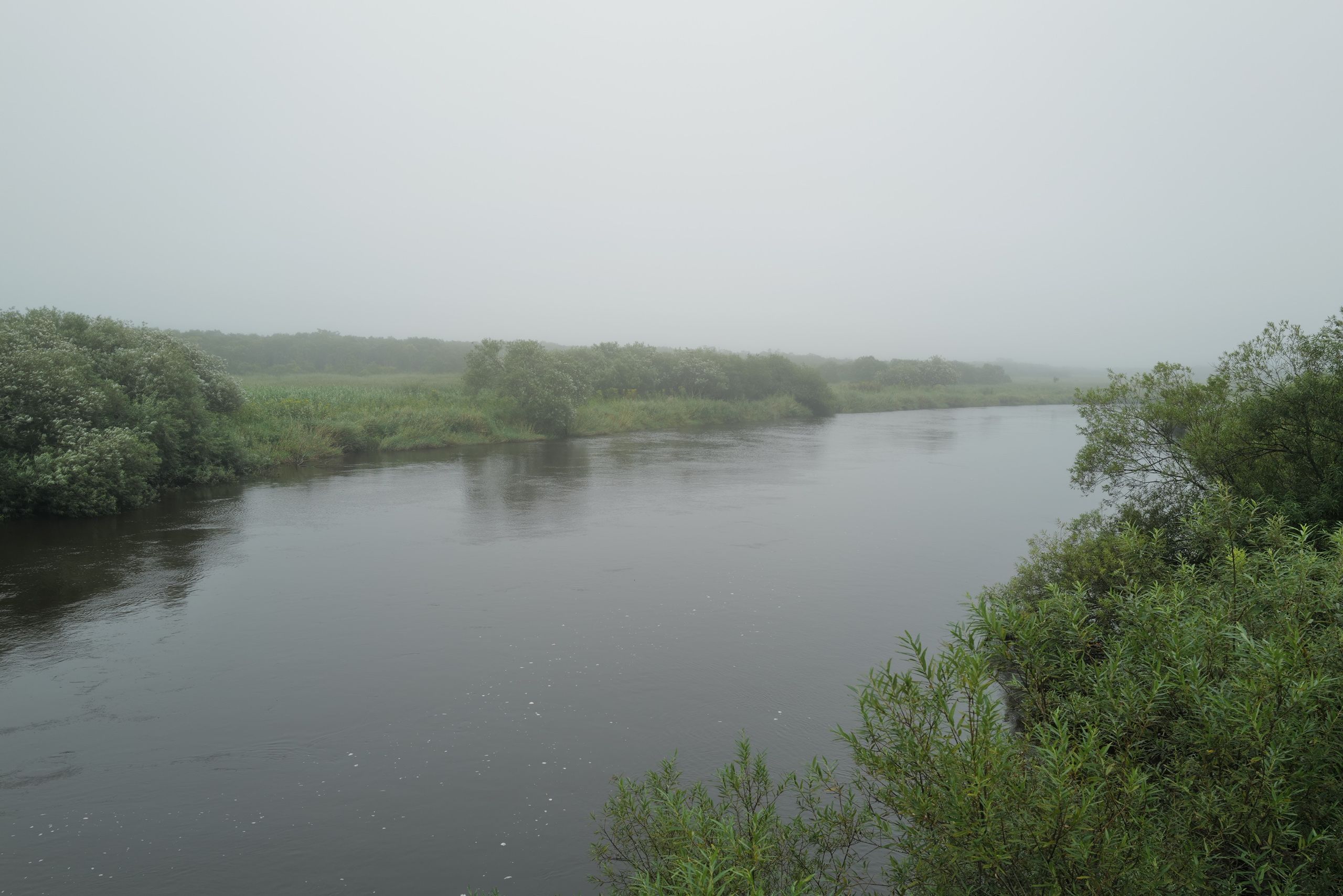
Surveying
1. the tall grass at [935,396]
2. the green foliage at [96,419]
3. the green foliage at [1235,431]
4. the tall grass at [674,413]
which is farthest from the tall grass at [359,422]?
the tall grass at [935,396]

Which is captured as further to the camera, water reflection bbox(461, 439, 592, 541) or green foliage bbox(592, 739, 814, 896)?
water reflection bbox(461, 439, 592, 541)

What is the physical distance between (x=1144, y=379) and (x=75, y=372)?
21.9 m

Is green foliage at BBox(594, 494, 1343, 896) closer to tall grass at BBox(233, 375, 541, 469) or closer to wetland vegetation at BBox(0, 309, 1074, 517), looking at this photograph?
wetland vegetation at BBox(0, 309, 1074, 517)

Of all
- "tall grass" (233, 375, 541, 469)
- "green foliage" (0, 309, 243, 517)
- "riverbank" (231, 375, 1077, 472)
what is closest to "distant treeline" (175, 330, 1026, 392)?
"riverbank" (231, 375, 1077, 472)

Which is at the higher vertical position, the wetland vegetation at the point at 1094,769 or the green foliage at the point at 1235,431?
the green foliage at the point at 1235,431

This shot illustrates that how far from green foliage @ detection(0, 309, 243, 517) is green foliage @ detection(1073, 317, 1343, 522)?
19.8 metres

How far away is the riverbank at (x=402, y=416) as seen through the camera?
26000 millimetres

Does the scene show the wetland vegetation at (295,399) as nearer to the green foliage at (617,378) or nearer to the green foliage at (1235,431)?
the green foliage at (617,378)

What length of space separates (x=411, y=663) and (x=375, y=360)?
220ft

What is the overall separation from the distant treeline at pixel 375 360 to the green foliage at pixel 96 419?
1456 inches

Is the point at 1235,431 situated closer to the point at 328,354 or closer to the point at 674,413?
the point at 674,413

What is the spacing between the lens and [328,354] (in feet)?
225

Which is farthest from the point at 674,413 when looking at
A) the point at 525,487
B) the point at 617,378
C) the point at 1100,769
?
the point at 1100,769

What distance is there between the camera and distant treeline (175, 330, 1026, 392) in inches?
2468
